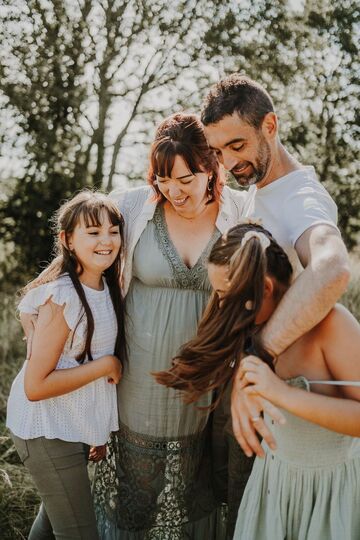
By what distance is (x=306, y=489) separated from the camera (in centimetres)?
200

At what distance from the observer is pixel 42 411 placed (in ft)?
7.97

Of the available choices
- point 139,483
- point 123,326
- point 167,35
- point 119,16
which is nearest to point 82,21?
point 119,16

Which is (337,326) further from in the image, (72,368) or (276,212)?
(72,368)

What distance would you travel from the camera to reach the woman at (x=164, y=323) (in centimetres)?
267

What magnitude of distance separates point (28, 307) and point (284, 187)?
1.09 m

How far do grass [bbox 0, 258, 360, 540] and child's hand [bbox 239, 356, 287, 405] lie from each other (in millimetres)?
2210

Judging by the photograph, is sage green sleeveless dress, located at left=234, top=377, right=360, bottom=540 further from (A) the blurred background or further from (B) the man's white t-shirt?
(A) the blurred background

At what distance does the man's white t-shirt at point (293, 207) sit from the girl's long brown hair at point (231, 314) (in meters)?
0.12

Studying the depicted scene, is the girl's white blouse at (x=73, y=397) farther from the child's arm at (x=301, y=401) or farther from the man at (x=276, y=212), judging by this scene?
the child's arm at (x=301, y=401)

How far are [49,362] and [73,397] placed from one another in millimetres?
224

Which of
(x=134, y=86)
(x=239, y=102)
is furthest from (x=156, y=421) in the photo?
(x=134, y=86)

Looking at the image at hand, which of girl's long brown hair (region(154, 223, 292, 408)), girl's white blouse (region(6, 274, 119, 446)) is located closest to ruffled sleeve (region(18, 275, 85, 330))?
girl's white blouse (region(6, 274, 119, 446))

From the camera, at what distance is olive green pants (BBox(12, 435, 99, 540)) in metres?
2.38

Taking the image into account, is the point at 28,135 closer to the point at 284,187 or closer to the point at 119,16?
the point at 119,16
